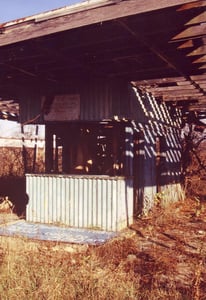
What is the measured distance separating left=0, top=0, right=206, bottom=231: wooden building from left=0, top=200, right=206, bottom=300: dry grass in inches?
57.6

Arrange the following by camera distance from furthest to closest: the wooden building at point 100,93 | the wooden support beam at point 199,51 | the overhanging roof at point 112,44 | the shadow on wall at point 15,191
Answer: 1. the shadow on wall at point 15,191
2. the wooden support beam at point 199,51
3. the wooden building at point 100,93
4. the overhanging roof at point 112,44

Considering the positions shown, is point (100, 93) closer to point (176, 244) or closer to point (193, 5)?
point (176, 244)

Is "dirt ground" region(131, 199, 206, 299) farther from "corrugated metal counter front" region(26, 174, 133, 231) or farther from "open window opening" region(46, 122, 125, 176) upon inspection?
"open window opening" region(46, 122, 125, 176)

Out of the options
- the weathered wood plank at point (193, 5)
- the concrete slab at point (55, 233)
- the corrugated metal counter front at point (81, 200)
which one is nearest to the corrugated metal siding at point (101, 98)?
the corrugated metal counter front at point (81, 200)

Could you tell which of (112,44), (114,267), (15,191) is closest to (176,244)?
(114,267)

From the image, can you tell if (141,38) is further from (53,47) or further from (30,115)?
(30,115)

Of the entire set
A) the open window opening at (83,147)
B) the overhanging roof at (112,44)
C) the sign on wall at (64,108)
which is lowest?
the open window opening at (83,147)

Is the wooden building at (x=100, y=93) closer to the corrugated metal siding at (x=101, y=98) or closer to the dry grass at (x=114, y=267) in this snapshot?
the corrugated metal siding at (x=101, y=98)

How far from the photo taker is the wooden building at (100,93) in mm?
5652

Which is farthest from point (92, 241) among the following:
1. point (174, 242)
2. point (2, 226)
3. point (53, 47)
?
point (53, 47)

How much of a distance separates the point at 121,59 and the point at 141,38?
1474 millimetres

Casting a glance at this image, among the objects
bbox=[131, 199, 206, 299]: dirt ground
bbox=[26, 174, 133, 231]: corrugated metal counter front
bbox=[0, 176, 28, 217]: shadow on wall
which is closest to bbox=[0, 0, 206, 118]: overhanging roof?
bbox=[26, 174, 133, 231]: corrugated metal counter front

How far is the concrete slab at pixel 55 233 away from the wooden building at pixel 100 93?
15.1 inches

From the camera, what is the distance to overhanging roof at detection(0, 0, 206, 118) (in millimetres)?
5121
